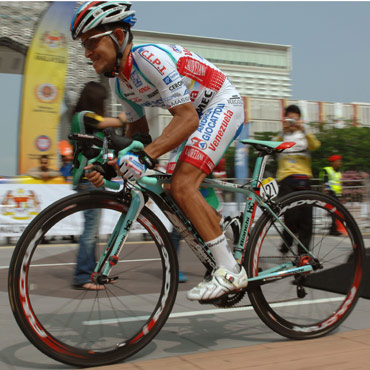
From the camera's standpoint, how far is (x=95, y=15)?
316 cm

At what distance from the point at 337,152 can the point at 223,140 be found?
24990 mm

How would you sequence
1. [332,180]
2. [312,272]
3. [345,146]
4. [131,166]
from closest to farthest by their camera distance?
1. [131,166]
2. [312,272]
3. [332,180]
4. [345,146]

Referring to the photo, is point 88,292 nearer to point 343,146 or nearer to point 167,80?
point 167,80

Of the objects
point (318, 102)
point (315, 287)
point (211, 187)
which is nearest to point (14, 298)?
point (211, 187)

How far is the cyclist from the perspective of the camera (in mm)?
3227

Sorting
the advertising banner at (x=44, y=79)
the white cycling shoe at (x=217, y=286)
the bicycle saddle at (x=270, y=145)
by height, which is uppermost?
the advertising banner at (x=44, y=79)

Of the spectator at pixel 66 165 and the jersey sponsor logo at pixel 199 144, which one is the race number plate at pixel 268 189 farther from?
the spectator at pixel 66 165

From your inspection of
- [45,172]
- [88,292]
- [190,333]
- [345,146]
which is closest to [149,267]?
[88,292]

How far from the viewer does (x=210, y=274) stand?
11.6 feet

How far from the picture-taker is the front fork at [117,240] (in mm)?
3262

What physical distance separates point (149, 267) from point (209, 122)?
0.99 meters

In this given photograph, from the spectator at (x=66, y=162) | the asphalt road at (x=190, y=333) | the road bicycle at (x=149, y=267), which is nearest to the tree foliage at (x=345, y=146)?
the spectator at (x=66, y=162)

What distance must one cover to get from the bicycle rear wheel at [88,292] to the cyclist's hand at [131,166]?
19 centimetres

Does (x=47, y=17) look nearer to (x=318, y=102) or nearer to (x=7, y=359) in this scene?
(x=7, y=359)
